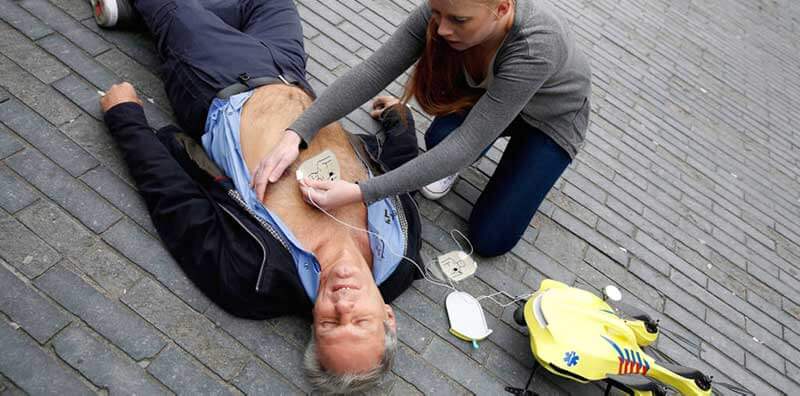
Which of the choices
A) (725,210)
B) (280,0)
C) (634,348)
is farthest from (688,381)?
(280,0)

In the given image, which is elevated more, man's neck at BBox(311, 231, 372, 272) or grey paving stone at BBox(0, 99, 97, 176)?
man's neck at BBox(311, 231, 372, 272)

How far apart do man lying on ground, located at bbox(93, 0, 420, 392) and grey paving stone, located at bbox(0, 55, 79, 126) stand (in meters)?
0.21

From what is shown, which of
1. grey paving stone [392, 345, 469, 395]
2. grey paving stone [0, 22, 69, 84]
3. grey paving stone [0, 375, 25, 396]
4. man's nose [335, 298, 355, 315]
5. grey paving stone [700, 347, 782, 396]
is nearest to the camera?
grey paving stone [0, 375, 25, 396]

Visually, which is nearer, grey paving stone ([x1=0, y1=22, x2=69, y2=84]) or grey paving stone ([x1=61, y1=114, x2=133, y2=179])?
grey paving stone ([x1=61, y1=114, x2=133, y2=179])

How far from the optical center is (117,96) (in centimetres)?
284

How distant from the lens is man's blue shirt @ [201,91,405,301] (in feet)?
7.98

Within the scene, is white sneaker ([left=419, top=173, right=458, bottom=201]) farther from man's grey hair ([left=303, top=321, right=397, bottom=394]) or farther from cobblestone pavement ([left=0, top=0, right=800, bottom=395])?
man's grey hair ([left=303, top=321, right=397, bottom=394])

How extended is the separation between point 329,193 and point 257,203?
36 centimetres

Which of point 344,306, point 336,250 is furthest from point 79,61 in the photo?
point 344,306

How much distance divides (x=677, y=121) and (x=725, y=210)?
3.69 ft

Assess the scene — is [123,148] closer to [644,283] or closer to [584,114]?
[584,114]

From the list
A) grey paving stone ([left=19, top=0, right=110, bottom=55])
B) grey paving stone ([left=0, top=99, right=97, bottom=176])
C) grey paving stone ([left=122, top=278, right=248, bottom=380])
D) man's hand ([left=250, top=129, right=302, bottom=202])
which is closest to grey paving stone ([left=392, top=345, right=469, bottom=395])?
grey paving stone ([left=122, top=278, right=248, bottom=380])

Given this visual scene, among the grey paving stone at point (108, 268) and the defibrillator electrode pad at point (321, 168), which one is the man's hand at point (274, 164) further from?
the grey paving stone at point (108, 268)

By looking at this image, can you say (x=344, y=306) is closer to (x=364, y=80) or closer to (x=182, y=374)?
(x=182, y=374)
